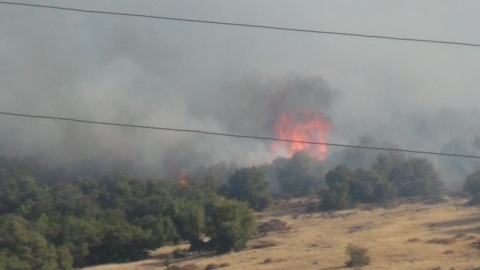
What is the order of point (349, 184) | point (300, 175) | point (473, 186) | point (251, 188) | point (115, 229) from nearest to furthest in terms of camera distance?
point (115, 229) → point (473, 186) → point (349, 184) → point (251, 188) → point (300, 175)

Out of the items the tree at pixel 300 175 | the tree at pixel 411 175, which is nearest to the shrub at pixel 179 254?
the tree at pixel 411 175

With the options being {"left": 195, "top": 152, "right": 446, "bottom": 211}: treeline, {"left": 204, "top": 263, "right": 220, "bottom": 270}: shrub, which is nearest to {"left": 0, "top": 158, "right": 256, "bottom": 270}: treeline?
{"left": 204, "top": 263, "right": 220, "bottom": 270}: shrub

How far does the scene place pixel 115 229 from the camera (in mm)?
59906

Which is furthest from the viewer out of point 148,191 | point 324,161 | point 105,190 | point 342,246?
point 324,161

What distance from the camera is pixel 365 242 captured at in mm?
51688

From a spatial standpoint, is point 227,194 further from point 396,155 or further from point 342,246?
point 342,246

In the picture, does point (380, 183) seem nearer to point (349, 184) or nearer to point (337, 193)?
point (349, 184)

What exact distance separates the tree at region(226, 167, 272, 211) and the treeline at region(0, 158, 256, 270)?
14.6 metres

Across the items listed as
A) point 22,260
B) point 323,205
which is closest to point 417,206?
point 323,205

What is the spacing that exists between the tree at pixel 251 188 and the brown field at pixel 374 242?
17.8 metres

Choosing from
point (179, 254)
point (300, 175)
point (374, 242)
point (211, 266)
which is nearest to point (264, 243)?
point (179, 254)

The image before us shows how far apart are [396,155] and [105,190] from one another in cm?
5610

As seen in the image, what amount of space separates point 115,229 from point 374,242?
89.1 feet

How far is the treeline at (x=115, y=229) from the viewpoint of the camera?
49.1 m
